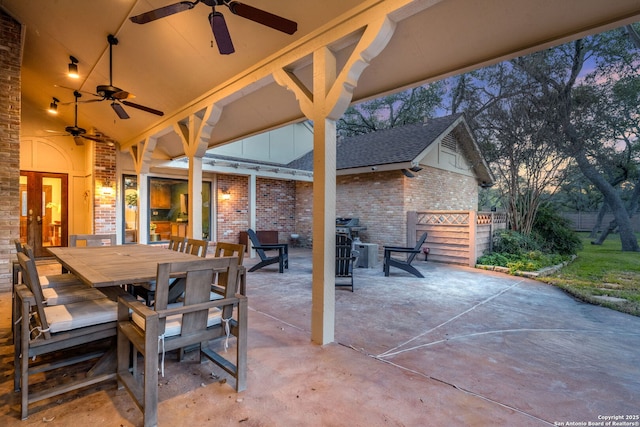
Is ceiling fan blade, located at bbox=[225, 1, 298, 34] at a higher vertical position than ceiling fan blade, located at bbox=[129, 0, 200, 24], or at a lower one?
lower

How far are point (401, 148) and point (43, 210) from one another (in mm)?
9967

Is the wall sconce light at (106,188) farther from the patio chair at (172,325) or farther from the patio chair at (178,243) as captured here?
the patio chair at (172,325)

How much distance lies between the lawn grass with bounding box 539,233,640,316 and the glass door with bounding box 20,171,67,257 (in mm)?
11657

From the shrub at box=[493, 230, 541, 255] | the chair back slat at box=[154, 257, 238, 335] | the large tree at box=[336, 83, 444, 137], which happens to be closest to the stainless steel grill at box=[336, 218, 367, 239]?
the shrub at box=[493, 230, 541, 255]

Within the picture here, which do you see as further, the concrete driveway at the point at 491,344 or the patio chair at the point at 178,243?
the patio chair at the point at 178,243

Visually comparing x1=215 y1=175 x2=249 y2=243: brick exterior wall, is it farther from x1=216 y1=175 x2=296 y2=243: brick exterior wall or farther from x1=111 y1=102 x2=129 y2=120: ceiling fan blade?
x1=111 y1=102 x2=129 y2=120: ceiling fan blade

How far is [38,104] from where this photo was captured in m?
7.90

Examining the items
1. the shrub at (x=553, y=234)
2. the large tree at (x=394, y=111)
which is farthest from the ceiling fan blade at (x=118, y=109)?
the large tree at (x=394, y=111)

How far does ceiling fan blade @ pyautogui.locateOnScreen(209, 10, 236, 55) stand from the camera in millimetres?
2576

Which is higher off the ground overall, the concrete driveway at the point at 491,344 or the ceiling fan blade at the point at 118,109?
the ceiling fan blade at the point at 118,109

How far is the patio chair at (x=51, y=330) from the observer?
6.40 feet

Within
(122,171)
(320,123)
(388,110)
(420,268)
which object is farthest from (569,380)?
(388,110)

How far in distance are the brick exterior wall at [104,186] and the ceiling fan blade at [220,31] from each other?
7029 mm

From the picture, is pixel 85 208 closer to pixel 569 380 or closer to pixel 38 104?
pixel 38 104
